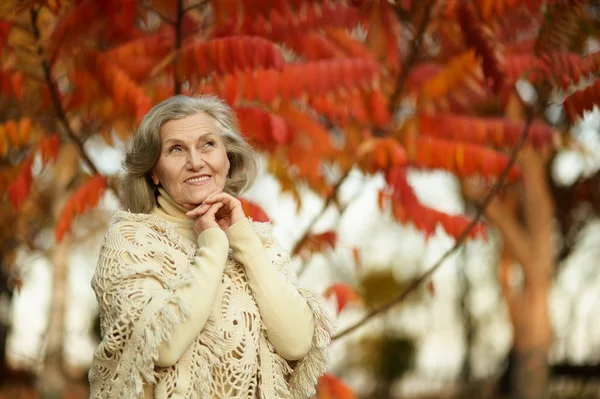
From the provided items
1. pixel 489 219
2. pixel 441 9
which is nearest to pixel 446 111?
pixel 441 9

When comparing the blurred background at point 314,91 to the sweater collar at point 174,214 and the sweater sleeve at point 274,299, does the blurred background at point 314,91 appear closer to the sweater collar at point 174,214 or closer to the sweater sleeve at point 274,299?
the sweater collar at point 174,214

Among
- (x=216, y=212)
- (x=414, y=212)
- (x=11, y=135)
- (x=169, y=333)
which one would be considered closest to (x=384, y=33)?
(x=414, y=212)

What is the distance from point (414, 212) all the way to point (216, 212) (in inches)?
97.4

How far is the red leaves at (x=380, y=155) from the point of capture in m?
4.83

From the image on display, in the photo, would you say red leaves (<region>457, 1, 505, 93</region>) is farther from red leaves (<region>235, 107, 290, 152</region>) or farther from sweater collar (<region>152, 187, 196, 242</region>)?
sweater collar (<region>152, 187, 196, 242</region>)

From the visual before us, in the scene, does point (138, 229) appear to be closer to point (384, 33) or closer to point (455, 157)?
point (455, 157)

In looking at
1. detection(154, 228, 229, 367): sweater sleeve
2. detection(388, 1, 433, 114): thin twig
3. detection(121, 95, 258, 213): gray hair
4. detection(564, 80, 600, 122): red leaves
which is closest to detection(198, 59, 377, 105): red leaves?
detection(388, 1, 433, 114): thin twig

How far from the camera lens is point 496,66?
469 centimetres

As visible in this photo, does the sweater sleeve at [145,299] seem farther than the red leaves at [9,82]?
No

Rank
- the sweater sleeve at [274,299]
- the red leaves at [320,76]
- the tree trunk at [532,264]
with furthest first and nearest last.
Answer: the tree trunk at [532,264]
the red leaves at [320,76]
the sweater sleeve at [274,299]

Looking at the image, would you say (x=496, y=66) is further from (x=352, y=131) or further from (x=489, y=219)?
(x=489, y=219)

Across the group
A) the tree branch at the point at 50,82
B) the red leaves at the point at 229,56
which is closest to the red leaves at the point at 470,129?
the red leaves at the point at 229,56

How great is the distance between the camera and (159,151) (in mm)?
2777

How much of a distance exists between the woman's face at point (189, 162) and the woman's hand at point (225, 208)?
0.05m
